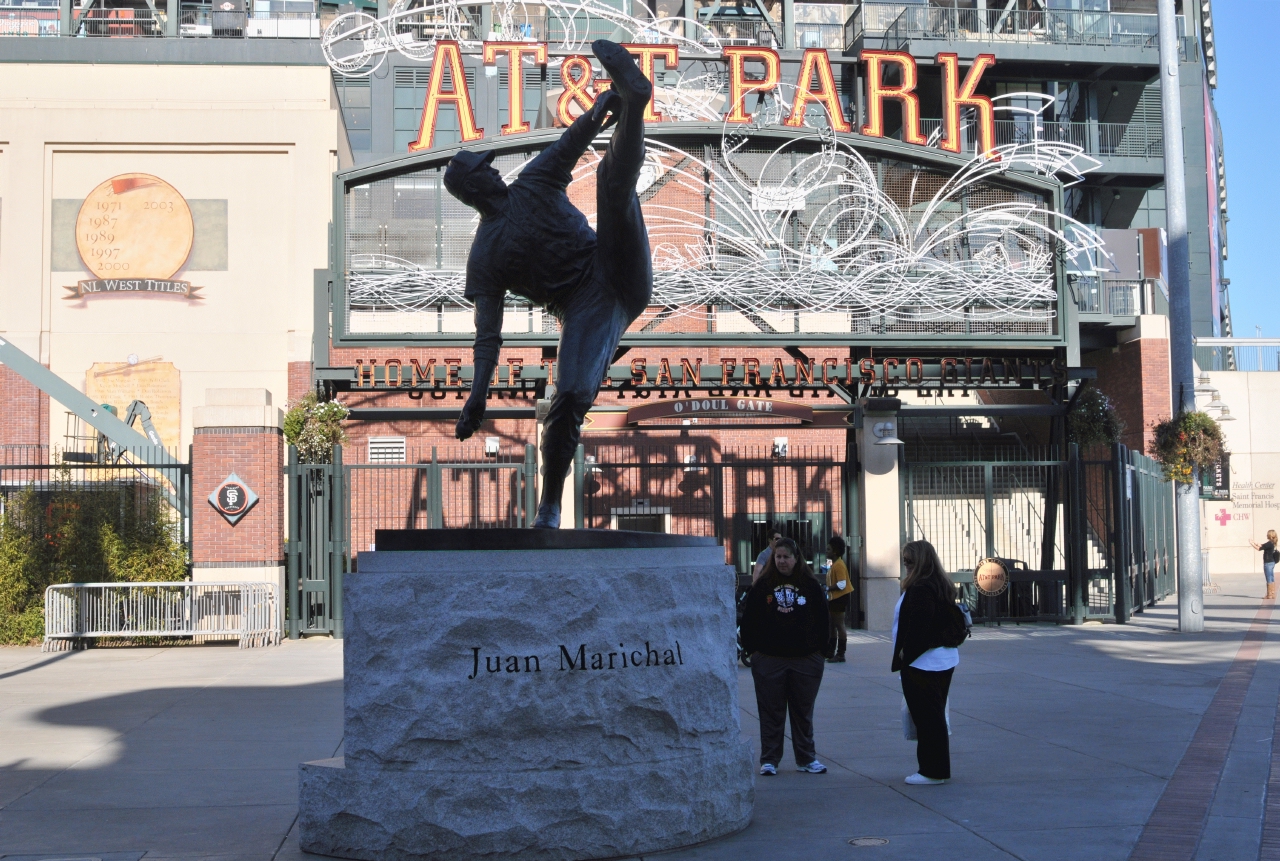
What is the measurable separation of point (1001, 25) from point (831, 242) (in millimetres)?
26767

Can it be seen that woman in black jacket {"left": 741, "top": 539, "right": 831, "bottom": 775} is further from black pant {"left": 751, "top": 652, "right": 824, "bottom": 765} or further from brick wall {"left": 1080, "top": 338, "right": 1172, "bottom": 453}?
brick wall {"left": 1080, "top": 338, "right": 1172, "bottom": 453}

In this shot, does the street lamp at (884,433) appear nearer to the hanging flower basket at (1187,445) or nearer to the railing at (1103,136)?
the hanging flower basket at (1187,445)

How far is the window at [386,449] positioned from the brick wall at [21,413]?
26.5 ft

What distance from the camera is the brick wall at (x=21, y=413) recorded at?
1167 inches

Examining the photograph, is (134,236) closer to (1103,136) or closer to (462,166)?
(462,166)

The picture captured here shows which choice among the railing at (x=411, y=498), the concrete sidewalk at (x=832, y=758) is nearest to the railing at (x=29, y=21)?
the railing at (x=411, y=498)

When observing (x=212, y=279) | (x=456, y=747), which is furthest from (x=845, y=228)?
(x=212, y=279)

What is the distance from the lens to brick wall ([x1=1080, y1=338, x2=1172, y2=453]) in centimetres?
3120

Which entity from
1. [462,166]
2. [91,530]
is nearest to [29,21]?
[91,530]

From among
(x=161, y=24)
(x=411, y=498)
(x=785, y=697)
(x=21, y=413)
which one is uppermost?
(x=161, y=24)

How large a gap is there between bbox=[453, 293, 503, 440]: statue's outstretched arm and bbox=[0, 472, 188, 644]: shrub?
11703mm

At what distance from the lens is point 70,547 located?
696 inches

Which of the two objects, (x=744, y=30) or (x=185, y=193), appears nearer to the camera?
(x=185, y=193)

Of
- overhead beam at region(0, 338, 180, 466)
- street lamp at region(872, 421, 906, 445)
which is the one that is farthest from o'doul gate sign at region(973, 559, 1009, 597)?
overhead beam at region(0, 338, 180, 466)
